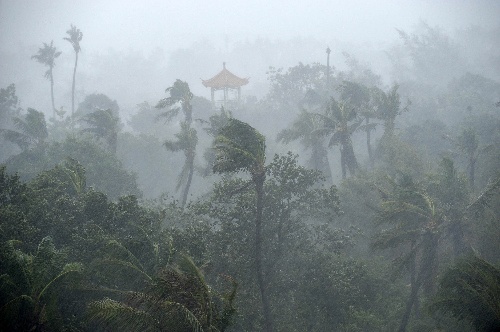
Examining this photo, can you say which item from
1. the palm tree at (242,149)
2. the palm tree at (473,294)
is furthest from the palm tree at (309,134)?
the palm tree at (473,294)

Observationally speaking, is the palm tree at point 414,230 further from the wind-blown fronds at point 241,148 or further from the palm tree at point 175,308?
the palm tree at point 175,308

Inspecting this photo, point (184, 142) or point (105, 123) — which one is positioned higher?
point (105, 123)

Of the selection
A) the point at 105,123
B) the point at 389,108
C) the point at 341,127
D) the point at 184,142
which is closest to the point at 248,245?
the point at 184,142

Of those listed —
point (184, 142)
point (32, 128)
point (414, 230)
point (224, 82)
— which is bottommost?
point (414, 230)

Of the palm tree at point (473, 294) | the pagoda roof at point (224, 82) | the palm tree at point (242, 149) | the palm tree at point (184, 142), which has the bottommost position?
the palm tree at point (473, 294)

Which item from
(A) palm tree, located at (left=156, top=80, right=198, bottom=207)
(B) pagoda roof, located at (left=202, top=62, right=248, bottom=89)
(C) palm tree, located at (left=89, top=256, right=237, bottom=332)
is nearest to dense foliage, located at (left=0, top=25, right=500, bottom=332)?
(C) palm tree, located at (left=89, top=256, right=237, bottom=332)

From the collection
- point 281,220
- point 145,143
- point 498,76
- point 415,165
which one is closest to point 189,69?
point 145,143

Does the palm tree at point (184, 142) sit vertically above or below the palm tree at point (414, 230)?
above

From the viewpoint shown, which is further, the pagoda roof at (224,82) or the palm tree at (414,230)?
the pagoda roof at (224,82)

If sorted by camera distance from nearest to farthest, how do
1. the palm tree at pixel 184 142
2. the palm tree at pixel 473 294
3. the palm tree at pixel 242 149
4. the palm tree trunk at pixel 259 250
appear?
the palm tree at pixel 473 294
the palm tree at pixel 242 149
the palm tree trunk at pixel 259 250
the palm tree at pixel 184 142

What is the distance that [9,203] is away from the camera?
505 inches

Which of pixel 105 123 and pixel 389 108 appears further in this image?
pixel 389 108

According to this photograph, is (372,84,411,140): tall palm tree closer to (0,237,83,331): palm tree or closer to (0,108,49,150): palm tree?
(0,237,83,331): palm tree

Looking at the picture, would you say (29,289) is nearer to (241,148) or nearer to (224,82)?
(241,148)
